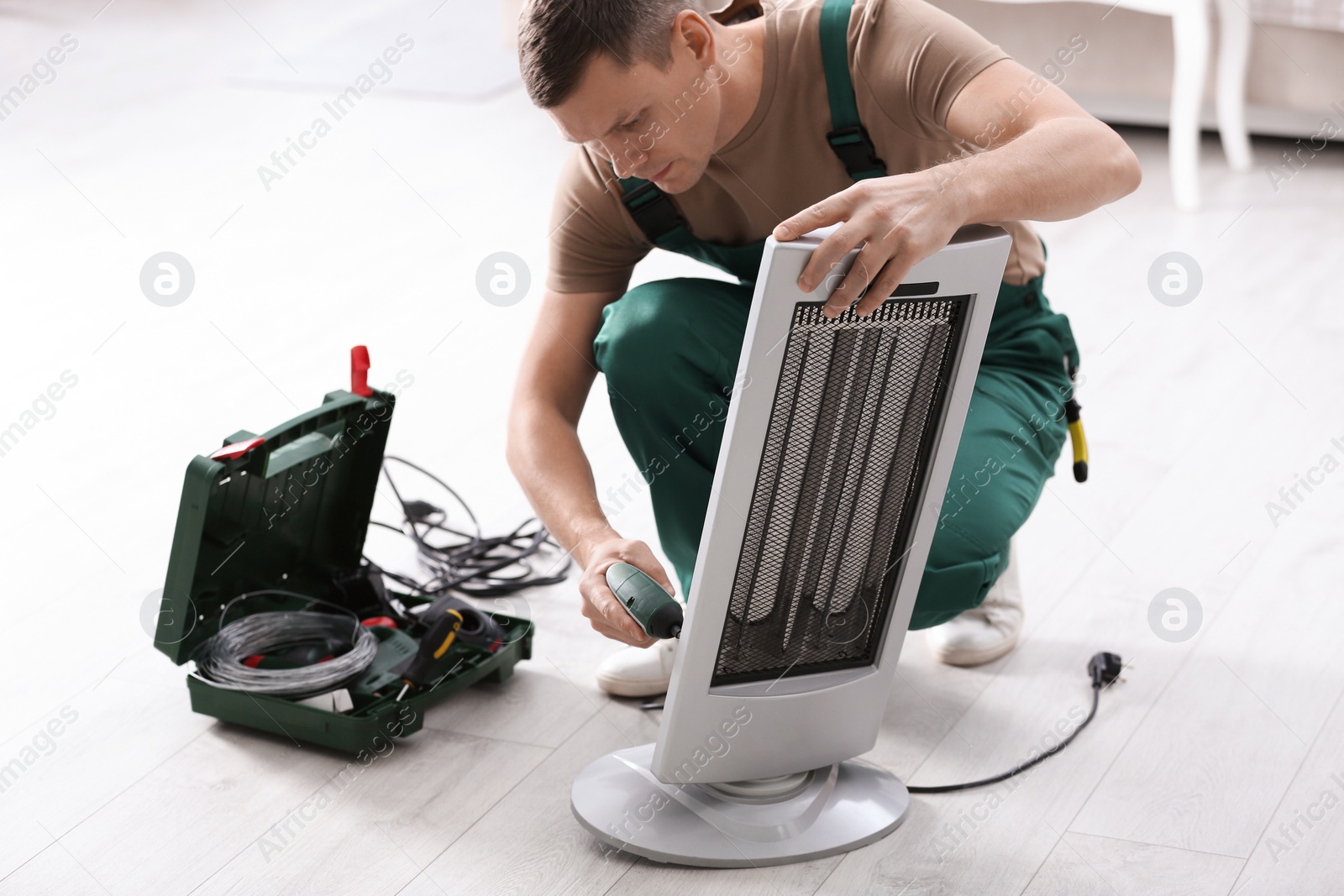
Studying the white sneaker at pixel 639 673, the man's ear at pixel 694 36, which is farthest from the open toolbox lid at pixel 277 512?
the man's ear at pixel 694 36

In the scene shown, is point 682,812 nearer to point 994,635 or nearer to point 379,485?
point 994,635

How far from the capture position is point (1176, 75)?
3.55 meters

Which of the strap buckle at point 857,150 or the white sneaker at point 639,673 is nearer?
the strap buckle at point 857,150

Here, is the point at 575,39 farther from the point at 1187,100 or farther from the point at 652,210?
the point at 1187,100

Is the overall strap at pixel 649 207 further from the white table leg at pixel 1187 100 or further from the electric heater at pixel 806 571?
the white table leg at pixel 1187 100

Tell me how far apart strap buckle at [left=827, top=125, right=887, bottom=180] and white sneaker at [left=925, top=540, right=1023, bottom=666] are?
0.52 metres

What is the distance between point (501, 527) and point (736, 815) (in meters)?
0.78

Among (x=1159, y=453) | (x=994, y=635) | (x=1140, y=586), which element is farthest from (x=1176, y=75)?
(x=994, y=635)

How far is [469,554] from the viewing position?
1.98m

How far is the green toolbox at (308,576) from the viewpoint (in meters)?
1.51

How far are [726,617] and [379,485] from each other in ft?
3.36

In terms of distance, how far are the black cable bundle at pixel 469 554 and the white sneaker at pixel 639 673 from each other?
290 millimetres

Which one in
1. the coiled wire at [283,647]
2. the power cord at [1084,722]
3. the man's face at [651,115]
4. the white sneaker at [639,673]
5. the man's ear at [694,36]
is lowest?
the power cord at [1084,722]

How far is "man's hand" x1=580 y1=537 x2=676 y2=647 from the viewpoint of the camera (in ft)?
4.11
